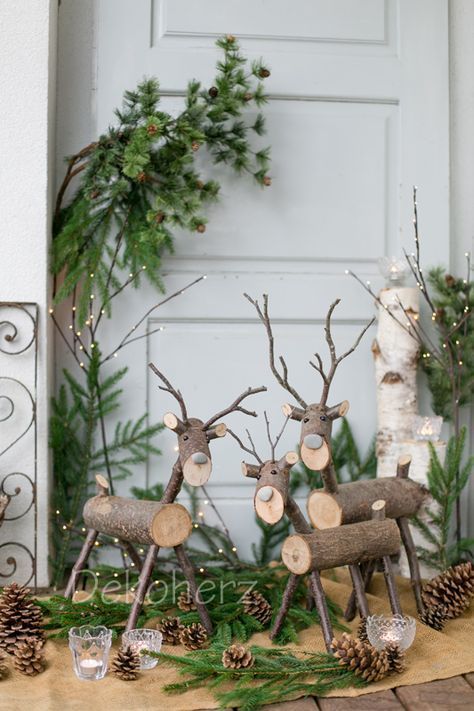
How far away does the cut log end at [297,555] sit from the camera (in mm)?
1841

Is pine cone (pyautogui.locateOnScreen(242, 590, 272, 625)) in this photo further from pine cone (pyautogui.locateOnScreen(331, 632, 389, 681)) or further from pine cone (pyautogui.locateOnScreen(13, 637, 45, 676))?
pine cone (pyautogui.locateOnScreen(13, 637, 45, 676))

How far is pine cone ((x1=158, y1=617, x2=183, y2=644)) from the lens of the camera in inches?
78.5

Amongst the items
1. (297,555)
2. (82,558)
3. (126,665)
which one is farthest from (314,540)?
(82,558)

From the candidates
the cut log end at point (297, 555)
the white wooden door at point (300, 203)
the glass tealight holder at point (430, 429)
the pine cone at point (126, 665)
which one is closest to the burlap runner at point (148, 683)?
the pine cone at point (126, 665)

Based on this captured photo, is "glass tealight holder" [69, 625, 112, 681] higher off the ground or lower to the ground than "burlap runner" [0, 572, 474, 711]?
higher

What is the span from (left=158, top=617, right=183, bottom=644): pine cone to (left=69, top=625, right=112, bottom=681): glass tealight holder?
0.24 metres

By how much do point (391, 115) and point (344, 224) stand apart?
1.30ft

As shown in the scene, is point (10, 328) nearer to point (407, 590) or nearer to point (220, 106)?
point (220, 106)

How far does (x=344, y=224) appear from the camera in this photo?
268 centimetres

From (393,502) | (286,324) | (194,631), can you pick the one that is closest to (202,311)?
(286,324)

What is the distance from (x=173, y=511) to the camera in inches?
76.5

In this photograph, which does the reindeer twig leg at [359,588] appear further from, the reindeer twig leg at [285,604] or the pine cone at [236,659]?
the pine cone at [236,659]

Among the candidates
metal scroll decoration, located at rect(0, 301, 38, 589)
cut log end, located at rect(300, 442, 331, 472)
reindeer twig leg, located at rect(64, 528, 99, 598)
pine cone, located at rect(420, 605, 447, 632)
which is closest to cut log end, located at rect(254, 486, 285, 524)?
cut log end, located at rect(300, 442, 331, 472)

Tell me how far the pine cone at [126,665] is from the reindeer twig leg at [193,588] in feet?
0.83
